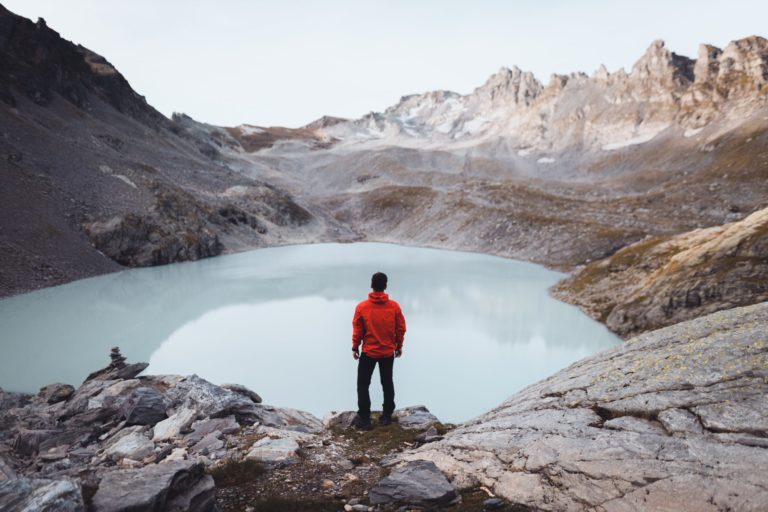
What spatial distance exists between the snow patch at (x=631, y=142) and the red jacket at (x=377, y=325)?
142889mm

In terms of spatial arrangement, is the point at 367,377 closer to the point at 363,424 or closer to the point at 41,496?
the point at 363,424

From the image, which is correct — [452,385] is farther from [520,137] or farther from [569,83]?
[569,83]

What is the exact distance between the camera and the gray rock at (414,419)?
35.8ft

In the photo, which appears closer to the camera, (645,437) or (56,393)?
(645,437)

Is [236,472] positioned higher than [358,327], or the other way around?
[358,327]

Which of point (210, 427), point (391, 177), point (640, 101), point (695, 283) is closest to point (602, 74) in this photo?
point (640, 101)

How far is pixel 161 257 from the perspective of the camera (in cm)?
5541

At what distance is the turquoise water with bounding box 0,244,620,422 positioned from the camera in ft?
65.4

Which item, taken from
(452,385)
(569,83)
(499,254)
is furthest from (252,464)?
(569,83)

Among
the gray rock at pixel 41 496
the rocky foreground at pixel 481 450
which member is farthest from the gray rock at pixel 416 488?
the gray rock at pixel 41 496

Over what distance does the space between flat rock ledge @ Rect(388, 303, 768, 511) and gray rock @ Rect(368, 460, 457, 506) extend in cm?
33

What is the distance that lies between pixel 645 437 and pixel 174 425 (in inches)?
378

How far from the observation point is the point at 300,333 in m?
27.6

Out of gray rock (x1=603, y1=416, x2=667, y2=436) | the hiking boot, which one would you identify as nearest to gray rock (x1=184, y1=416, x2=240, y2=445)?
the hiking boot
